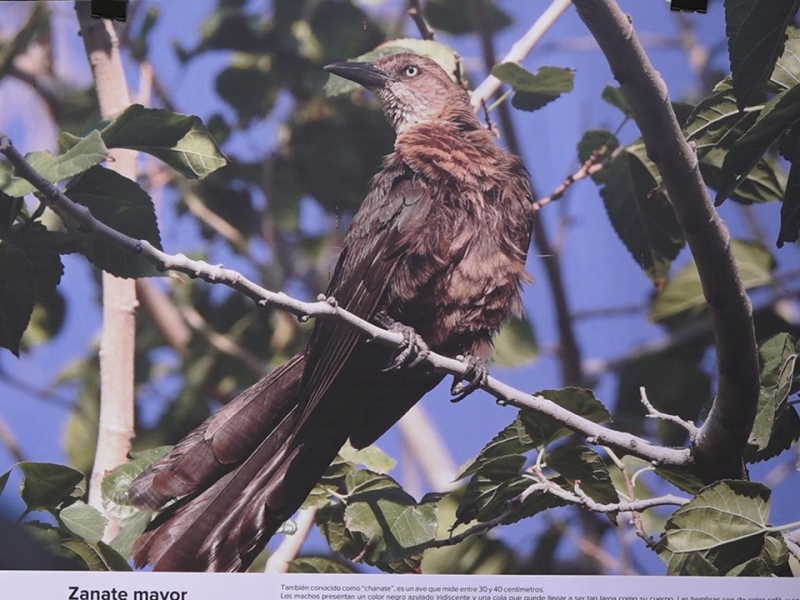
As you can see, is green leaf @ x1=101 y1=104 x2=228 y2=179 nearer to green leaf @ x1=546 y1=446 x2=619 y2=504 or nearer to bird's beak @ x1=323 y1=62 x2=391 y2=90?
bird's beak @ x1=323 y1=62 x2=391 y2=90

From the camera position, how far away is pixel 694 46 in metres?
1.80

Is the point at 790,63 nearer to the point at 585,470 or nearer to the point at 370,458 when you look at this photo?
the point at 585,470

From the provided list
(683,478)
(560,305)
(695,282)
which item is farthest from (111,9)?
(683,478)

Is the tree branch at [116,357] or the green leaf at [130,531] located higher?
the tree branch at [116,357]

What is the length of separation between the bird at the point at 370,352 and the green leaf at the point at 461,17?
266 mm

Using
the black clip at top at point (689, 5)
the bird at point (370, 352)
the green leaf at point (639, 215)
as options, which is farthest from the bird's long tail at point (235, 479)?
the black clip at top at point (689, 5)

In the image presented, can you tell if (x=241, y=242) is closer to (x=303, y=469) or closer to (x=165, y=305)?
(x=165, y=305)

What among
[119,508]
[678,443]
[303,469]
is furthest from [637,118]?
[119,508]

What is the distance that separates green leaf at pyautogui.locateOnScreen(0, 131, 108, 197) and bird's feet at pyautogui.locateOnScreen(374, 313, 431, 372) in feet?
1.85

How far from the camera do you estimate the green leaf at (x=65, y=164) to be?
4.28 feet

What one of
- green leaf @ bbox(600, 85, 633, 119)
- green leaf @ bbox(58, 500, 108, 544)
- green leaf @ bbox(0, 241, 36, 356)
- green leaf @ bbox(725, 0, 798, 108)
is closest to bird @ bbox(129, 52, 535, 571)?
green leaf @ bbox(58, 500, 108, 544)

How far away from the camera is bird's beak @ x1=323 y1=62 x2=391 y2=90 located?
1.79 meters

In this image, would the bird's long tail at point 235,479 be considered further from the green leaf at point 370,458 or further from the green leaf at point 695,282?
the green leaf at point 695,282

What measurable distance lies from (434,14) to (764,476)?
1.16 m
